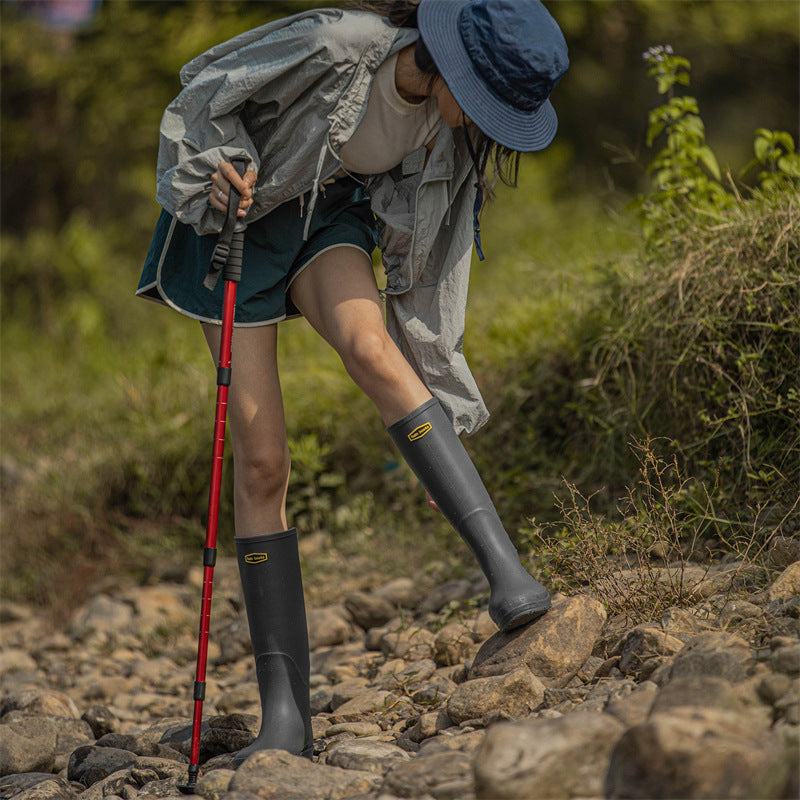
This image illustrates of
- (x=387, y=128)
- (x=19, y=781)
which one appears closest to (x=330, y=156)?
Result: (x=387, y=128)

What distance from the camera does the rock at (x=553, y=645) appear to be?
2283 mm

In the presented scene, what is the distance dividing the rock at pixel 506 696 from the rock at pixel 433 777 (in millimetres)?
389

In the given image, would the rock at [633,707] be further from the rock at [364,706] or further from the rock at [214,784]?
the rock at [364,706]

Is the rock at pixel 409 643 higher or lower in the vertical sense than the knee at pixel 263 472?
lower

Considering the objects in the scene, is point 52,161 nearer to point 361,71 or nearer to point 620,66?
point 620,66

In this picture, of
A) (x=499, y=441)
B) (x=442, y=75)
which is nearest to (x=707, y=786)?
(x=442, y=75)

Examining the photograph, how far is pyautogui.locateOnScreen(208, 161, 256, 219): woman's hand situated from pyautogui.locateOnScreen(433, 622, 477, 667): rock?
1.44m

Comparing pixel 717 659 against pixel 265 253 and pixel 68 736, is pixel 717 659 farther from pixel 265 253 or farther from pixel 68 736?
pixel 68 736

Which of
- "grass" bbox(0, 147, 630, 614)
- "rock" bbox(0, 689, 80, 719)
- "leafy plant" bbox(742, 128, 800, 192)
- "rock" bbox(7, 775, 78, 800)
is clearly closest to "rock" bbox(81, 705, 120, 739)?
"rock" bbox(0, 689, 80, 719)

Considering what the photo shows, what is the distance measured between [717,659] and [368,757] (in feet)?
2.42

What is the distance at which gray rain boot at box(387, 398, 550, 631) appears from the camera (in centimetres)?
225

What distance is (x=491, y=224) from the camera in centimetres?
820

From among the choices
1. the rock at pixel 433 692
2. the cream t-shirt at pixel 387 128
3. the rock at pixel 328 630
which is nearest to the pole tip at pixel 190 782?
the rock at pixel 433 692

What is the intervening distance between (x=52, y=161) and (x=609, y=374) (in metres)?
7.72
